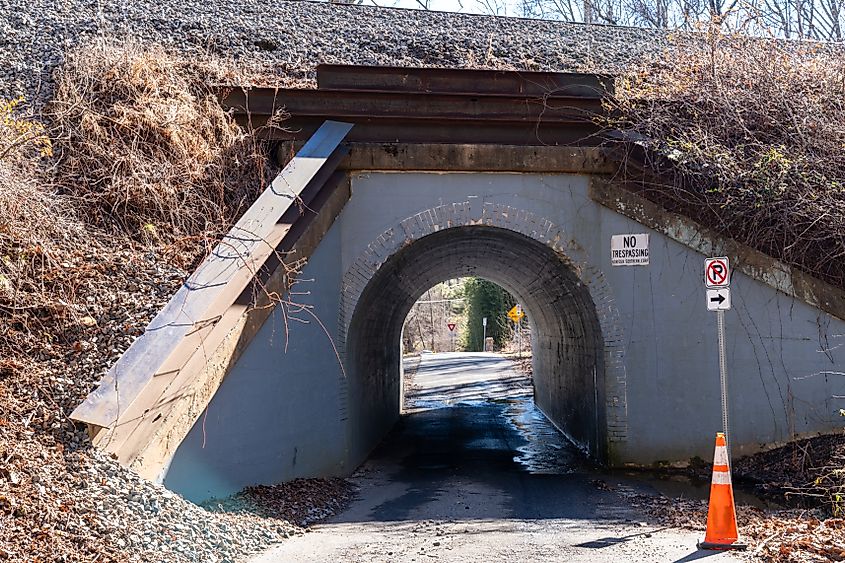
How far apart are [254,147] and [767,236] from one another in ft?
23.1

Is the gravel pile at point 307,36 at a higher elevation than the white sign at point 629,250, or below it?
higher

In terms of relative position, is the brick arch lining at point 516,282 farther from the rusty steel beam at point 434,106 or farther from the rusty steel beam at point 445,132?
the rusty steel beam at point 434,106

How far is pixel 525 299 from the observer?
19.4 meters

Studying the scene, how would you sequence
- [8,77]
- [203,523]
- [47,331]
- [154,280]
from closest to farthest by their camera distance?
[203,523], [47,331], [154,280], [8,77]

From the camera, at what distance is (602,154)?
37.1ft

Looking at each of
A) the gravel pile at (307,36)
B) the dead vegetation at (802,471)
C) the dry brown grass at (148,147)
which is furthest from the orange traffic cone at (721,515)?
the gravel pile at (307,36)

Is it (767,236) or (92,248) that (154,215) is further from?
(767,236)

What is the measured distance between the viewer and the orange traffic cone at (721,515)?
21.7 ft

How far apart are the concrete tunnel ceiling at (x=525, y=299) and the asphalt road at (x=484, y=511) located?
0.64 m

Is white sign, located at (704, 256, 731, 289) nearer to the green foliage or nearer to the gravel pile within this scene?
the gravel pile

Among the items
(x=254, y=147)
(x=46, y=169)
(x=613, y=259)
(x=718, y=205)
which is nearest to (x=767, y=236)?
(x=718, y=205)

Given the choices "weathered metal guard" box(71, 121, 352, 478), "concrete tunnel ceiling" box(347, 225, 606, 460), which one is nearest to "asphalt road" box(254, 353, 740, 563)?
"concrete tunnel ceiling" box(347, 225, 606, 460)

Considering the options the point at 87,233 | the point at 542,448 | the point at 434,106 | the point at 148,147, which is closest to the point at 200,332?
the point at 87,233

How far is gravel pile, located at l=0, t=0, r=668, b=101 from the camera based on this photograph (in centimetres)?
1372
